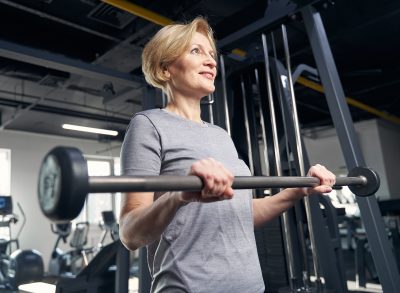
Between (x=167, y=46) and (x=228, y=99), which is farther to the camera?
(x=228, y=99)

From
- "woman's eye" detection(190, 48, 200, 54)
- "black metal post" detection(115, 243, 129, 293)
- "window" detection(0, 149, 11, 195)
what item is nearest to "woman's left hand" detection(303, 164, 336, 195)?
"woman's eye" detection(190, 48, 200, 54)

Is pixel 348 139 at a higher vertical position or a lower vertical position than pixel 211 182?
higher

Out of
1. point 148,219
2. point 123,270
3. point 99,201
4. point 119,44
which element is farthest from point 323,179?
point 99,201

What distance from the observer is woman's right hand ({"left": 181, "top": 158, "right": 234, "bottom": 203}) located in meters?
0.63

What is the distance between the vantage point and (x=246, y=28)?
2008 mm

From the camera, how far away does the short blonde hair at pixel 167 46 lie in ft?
3.31

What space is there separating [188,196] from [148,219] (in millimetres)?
108

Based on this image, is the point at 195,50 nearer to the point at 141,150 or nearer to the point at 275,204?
the point at 141,150

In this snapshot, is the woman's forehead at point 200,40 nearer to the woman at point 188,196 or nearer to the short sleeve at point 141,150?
the woman at point 188,196

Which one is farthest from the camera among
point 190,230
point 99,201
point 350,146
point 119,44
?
point 99,201

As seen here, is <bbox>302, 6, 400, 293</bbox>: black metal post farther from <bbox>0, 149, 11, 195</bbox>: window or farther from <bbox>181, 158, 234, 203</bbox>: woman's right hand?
<bbox>0, 149, 11, 195</bbox>: window

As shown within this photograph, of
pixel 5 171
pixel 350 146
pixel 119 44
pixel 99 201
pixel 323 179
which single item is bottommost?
pixel 323 179

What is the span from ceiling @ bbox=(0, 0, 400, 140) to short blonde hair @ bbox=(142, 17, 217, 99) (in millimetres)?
649

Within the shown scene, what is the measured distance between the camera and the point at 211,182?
2.07 feet
